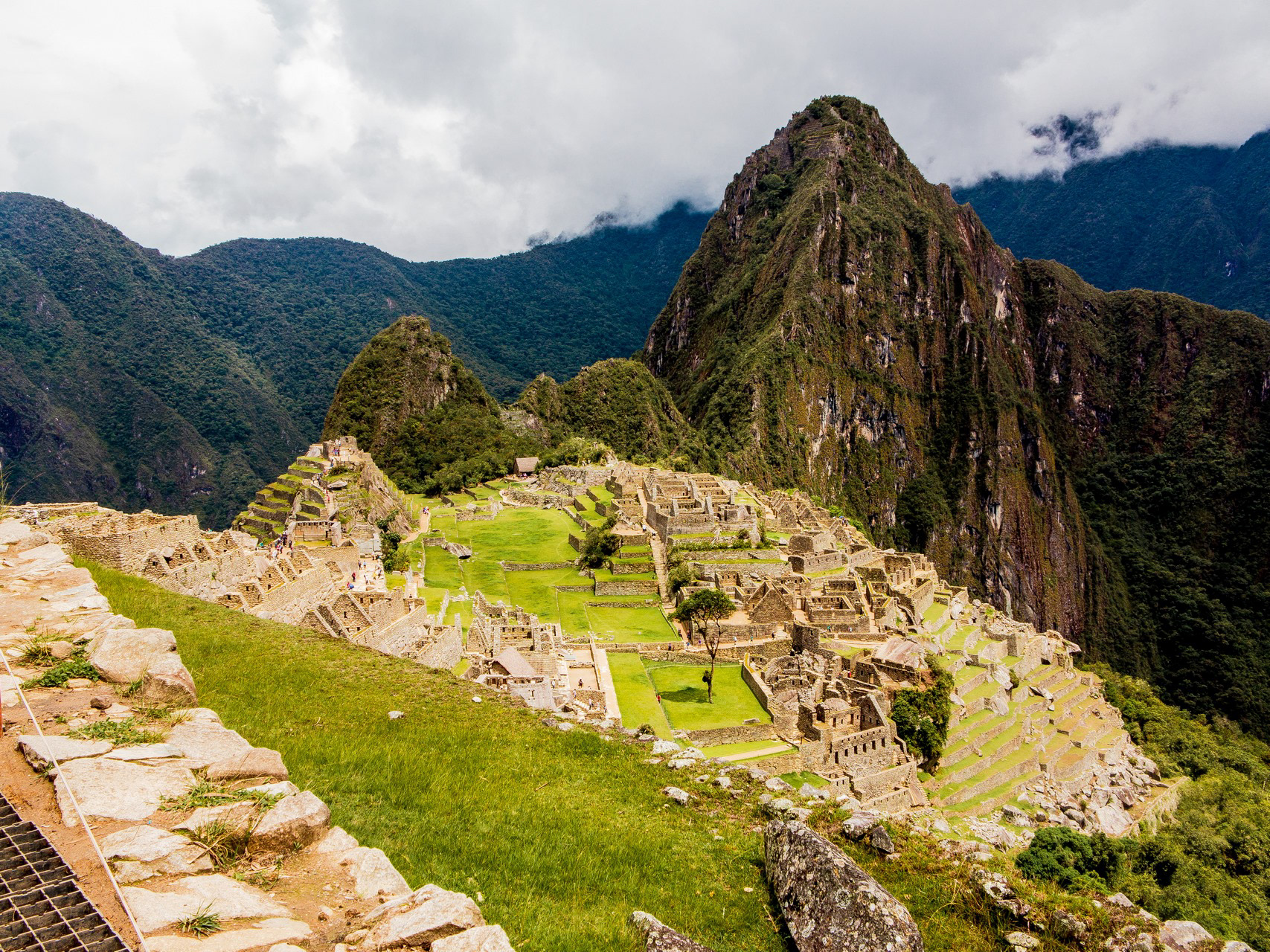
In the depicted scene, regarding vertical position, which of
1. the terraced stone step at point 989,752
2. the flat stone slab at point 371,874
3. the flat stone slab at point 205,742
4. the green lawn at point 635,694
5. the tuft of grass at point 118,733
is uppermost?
the tuft of grass at point 118,733

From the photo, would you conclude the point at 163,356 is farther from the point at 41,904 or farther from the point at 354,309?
the point at 41,904

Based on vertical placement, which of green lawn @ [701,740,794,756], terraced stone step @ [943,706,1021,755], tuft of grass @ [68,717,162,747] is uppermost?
tuft of grass @ [68,717,162,747]

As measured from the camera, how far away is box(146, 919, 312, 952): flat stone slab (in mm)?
3611

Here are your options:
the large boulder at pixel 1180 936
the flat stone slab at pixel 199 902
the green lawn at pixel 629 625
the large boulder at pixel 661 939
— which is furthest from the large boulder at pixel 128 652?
the green lawn at pixel 629 625

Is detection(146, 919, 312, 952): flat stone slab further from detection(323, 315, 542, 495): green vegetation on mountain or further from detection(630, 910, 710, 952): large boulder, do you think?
detection(323, 315, 542, 495): green vegetation on mountain

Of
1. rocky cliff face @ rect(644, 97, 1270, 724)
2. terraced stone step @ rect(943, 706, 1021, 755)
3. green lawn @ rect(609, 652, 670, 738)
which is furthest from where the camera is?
rocky cliff face @ rect(644, 97, 1270, 724)

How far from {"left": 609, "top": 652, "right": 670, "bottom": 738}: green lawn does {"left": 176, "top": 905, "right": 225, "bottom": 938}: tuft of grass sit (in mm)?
15339

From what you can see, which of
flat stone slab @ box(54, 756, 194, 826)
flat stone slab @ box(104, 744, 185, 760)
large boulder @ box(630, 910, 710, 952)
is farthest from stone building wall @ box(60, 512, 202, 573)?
large boulder @ box(630, 910, 710, 952)

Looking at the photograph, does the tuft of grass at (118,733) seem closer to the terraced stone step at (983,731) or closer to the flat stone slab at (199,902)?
the flat stone slab at (199,902)

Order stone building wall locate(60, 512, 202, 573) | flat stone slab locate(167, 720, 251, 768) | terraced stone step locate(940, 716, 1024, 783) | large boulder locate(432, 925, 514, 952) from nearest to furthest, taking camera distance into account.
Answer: large boulder locate(432, 925, 514, 952), flat stone slab locate(167, 720, 251, 768), stone building wall locate(60, 512, 202, 573), terraced stone step locate(940, 716, 1024, 783)

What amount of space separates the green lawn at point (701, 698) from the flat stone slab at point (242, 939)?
1744cm

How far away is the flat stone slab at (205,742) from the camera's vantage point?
559 centimetres

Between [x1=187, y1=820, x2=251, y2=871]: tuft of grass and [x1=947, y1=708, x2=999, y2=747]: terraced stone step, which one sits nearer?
[x1=187, y1=820, x2=251, y2=871]: tuft of grass

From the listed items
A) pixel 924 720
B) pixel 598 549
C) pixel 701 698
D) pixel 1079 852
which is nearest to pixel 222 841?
pixel 701 698
